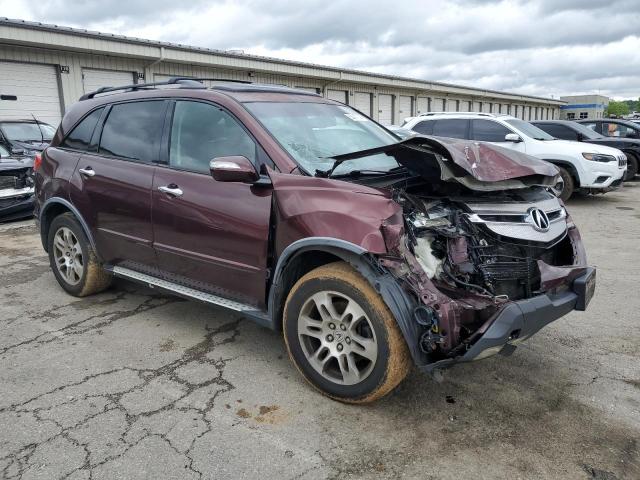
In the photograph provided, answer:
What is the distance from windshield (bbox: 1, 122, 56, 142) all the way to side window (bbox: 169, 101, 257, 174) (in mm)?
9474

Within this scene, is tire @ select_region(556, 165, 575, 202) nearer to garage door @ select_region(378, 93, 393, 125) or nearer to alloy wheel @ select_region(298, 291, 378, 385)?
alloy wheel @ select_region(298, 291, 378, 385)

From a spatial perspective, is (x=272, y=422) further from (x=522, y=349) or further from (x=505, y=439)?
(x=522, y=349)

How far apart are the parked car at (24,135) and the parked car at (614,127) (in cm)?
1410

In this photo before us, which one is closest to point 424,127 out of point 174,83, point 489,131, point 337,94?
point 489,131

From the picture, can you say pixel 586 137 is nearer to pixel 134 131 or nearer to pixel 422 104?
pixel 134 131

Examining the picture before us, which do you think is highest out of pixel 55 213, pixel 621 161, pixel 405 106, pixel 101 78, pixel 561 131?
pixel 101 78

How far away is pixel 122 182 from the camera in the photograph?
4.12 m

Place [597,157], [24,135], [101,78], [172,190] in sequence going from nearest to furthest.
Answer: [172,190], [597,157], [24,135], [101,78]

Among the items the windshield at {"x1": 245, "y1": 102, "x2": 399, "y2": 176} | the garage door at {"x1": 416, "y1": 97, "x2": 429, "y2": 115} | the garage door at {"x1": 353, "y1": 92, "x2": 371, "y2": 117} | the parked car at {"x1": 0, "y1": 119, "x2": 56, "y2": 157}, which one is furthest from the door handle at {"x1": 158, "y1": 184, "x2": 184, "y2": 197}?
the garage door at {"x1": 416, "y1": 97, "x2": 429, "y2": 115}

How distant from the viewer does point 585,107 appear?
251 feet

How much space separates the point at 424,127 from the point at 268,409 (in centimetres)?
972

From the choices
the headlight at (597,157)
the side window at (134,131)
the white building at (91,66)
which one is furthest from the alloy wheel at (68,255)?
the white building at (91,66)

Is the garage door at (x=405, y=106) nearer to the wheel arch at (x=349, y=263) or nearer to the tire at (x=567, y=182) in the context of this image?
the tire at (x=567, y=182)

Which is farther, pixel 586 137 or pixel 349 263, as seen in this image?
pixel 586 137
